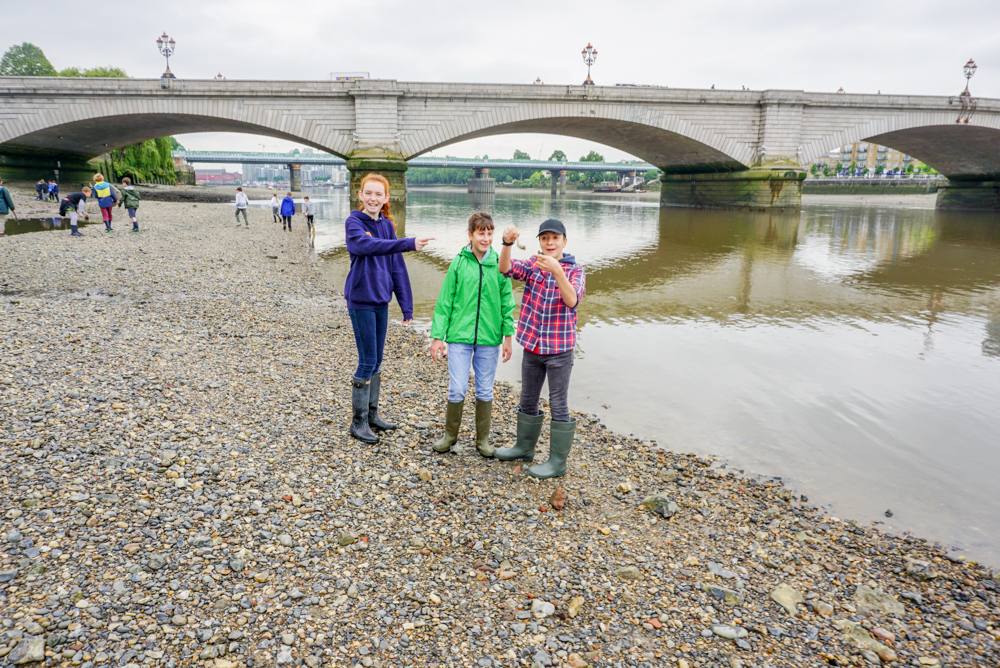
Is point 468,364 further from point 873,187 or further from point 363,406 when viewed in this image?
point 873,187

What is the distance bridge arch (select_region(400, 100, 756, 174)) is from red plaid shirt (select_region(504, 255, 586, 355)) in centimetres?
3619

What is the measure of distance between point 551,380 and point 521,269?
3.14 ft

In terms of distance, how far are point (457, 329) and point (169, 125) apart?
47135mm

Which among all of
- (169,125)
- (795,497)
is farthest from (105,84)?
(795,497)

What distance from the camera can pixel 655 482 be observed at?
5027 mm

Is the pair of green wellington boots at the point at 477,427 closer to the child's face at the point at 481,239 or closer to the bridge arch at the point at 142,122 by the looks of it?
the child's face at the point at 481,239

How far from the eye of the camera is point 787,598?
11.7ft

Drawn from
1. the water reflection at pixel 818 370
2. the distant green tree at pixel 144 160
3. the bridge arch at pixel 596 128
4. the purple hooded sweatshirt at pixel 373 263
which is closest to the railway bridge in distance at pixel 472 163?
the distant green tree at pixel 144 160

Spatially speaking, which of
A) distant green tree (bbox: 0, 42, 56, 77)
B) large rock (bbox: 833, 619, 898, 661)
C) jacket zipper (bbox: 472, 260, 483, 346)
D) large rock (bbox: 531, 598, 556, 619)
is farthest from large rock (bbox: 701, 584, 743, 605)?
distant green tree (bbox: 0, 42, 56, 77)

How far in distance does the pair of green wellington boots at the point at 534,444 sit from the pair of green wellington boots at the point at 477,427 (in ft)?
0.46

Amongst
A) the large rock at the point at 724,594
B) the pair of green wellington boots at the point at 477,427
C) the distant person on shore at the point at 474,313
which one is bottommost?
the large rock at the point at 724,594

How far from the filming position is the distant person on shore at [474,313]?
15.4ft

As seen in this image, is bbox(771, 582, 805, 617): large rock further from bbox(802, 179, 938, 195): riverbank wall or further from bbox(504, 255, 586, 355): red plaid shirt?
bbox(802, 179, 938, 195): riverbank wall

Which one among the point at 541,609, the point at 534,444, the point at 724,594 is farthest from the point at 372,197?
the point at 724,594
